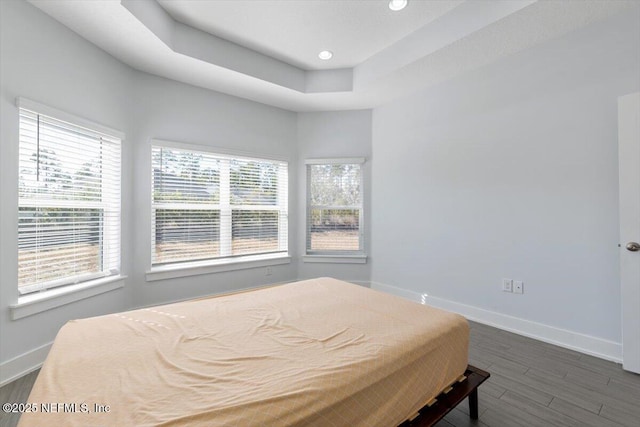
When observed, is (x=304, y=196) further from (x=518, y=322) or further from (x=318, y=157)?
(x=518, y=322)

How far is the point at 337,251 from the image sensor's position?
4.32m

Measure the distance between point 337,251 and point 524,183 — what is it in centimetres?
241

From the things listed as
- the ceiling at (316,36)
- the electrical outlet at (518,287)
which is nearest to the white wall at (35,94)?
the ceiling at (316,36)

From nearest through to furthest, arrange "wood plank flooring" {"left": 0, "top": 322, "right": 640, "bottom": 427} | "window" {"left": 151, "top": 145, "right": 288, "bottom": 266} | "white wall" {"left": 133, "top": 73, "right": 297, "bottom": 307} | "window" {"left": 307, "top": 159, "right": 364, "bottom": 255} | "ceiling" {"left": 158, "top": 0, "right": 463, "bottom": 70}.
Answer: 1. "wood plank flooring" {"left": 0, "top": 322, "right": 640, "bottom": 427}
2. "ceiling" {"left": 158, "top": 0, "right": 463, "bottom": 70}
3. "white wall" {"left": 133, "top": 73, "right": 297, "bottom": 307}
4. "window" {"left": 151, "top": 145, "right": 288, "bottom": 266}
5. "window" {"left": 307, "top": 159, "right": 364, "bottom": 255}

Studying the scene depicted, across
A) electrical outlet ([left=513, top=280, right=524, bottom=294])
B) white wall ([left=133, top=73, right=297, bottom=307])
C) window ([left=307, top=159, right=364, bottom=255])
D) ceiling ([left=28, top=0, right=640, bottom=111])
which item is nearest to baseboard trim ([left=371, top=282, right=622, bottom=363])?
electrical outlet ([left=513, top=280, right=524, bottom=294])

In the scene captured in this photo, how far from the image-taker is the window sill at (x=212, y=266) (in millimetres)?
3267

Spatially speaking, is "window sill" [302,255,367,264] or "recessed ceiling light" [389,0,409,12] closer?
"recessed ceiling light" [389,0,409,12]

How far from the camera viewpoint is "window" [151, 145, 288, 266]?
336cm

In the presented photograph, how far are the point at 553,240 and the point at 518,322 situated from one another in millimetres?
839

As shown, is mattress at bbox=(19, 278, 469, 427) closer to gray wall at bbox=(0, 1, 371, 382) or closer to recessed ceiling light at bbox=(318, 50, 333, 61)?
gray wall at bbox=(0, 1, 371, 382)

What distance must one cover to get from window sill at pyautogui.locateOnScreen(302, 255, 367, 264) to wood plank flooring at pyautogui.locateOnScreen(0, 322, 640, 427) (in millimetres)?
1876

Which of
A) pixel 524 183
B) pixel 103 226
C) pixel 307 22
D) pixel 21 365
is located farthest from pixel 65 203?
pixel 524 183

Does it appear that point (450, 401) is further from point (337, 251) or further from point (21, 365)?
point (337, 251)

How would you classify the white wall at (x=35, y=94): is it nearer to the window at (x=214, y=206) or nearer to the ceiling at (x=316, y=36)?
the ceiling at (x=316, y=36)
